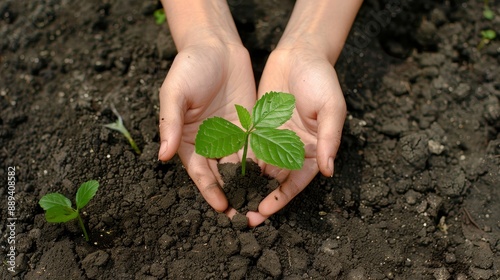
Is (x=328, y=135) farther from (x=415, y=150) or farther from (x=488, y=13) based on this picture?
(x=488, y=13)

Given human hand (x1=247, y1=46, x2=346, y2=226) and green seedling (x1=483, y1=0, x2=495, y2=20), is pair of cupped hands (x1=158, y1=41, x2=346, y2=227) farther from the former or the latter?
green seedling (x1=483, y1=0, x2=495, y2=20)

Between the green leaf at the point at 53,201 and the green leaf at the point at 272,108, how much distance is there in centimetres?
91

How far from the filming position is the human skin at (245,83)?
7.48 ft

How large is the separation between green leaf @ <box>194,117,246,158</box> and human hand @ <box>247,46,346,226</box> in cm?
32

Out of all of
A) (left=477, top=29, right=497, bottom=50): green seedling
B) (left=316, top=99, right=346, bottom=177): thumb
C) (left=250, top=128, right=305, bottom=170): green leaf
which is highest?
(left=250, top=128, right=305, bottom=170): green leaf

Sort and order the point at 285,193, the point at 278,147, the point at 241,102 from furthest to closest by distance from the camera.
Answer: the point at 241,102 → the point at 285,193 → the point at 278,147

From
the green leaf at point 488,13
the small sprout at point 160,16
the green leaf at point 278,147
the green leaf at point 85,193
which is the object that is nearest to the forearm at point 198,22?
the small sprout at point 160,16

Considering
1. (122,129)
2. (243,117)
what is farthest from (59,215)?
(243,117)

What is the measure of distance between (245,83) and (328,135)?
0.65 m

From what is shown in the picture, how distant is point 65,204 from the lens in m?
2.30

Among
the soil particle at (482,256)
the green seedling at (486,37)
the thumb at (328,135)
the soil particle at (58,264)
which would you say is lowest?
the soil particle at (482,256)

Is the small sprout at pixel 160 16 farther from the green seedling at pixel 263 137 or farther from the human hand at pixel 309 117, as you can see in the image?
the green seedling at pixel 263 137

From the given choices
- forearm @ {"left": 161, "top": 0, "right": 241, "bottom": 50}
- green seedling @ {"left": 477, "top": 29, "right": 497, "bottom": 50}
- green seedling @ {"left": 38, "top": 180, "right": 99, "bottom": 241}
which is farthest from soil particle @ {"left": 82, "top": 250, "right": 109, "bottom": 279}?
green seedling @ {"left": 477, "top": 29, "right": 497, "bottom": 50}

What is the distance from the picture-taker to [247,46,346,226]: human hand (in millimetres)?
2232
